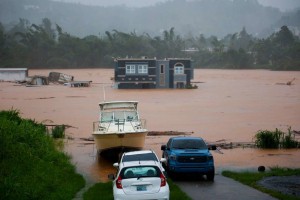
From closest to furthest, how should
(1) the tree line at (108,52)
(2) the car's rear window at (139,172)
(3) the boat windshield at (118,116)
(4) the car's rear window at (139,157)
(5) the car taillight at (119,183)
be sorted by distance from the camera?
(5) the car taillight at (119,183) < (2) the car's rear window at (139,172) < (4) the car's rear window at (139,157) < (3) the boat windshield at (118,116) < (1) the tree line at (108,52)

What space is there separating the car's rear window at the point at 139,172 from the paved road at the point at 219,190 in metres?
1.92

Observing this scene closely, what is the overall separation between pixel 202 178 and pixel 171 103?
40522 millimetres

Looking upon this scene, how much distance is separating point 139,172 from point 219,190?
3532 mm

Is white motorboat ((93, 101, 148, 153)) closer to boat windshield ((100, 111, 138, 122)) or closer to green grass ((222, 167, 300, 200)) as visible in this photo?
boat windshield ((100, 111, 138, 122))

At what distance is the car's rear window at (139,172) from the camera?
13016 mm

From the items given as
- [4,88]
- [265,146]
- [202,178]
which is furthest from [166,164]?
[4,88]

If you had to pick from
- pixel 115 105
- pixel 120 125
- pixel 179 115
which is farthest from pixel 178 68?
pixel 120 125

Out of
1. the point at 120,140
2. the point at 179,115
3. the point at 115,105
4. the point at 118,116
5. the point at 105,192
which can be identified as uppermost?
the point at 115,105

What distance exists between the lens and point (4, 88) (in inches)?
3091

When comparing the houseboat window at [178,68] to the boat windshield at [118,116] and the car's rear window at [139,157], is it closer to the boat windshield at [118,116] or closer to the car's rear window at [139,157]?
the boat windshield at [118,116]

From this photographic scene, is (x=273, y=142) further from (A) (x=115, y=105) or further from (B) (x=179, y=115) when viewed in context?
(B) (x=179, y=115)

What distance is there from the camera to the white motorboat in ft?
73.8

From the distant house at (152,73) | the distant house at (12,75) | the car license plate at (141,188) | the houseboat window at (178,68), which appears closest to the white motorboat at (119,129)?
the car license plate at (141,188)

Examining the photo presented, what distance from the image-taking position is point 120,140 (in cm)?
2248
